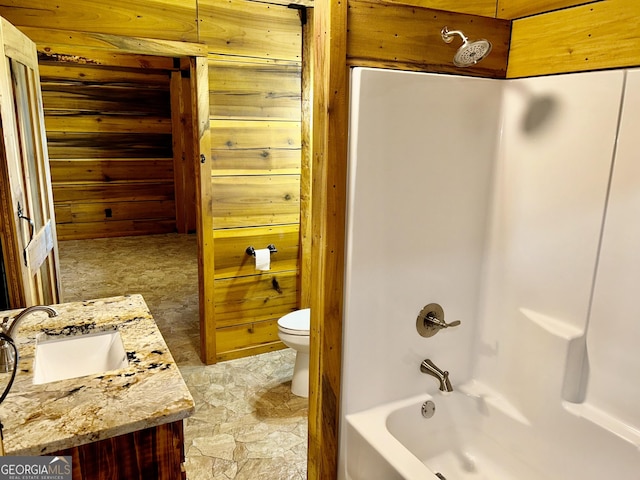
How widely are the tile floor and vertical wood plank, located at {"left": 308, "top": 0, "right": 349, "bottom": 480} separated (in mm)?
507

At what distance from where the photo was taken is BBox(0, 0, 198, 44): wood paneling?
2.28 meters

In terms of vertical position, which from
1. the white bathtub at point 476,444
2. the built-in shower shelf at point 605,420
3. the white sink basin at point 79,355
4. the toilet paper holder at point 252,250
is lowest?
the white bathtub at point 476,444

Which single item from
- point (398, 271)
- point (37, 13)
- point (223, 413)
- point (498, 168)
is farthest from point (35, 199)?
point (498, 168)

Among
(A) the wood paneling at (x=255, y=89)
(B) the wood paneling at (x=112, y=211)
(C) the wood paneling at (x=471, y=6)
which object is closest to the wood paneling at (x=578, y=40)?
(C) the wood paneling at (x=471, y=6)

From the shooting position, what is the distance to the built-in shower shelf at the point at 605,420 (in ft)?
4.98

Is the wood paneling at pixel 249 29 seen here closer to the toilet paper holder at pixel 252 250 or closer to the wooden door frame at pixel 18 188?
the wooden door frame at pixel 18 188

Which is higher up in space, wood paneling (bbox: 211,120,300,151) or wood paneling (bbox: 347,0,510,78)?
wood paneling (bbox: 347,0,510,78)

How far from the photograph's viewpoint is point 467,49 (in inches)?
57.7

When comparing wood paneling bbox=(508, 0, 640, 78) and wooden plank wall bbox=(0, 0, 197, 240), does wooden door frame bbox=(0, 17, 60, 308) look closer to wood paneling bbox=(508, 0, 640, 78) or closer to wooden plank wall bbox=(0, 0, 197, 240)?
wood paneling bbox=(508, 0, 640, 78)

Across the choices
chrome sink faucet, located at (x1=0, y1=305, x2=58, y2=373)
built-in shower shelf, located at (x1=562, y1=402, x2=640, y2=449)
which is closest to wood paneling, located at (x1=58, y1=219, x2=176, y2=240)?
chrome sink faucet, located at (x1=0, y1=305, x2=58, y2=373)

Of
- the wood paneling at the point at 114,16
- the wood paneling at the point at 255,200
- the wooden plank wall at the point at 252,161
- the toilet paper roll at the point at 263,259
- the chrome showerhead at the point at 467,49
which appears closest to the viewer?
the chrome showerhead at the point at 467,49

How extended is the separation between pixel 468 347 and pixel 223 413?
1.39 metres

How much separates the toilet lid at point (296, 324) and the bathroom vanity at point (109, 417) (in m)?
1.15

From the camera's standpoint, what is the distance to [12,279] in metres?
1.71
